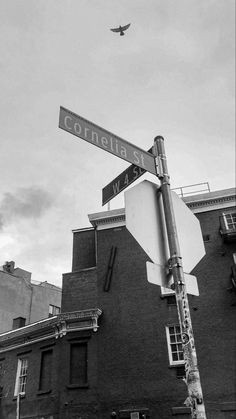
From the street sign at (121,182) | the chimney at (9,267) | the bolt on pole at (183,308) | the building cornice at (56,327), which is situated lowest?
the bolt on pole at (183,308)

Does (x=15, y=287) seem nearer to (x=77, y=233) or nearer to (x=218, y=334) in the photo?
(x=77, y=233)

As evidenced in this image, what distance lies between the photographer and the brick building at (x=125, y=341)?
21.1 meters

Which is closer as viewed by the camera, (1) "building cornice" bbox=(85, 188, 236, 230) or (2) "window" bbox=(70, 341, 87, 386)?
(2) "window" bbox=(70, 341, 87, 386)

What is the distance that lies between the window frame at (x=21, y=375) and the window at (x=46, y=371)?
69.1 inches

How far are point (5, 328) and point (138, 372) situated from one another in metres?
19.7

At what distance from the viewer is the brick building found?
69.1 feet

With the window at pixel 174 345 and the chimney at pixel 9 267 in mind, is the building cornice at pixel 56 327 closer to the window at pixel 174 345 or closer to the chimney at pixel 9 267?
the window at pixel 174 345

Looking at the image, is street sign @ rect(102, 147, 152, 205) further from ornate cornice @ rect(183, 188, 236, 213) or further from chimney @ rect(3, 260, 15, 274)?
chimney @ rect(3, 260, 15, 274)

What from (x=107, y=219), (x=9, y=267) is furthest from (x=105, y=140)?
(x=9, y=267)

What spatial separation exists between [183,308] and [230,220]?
2090 centimetres

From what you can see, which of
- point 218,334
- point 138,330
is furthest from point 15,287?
point 218,334

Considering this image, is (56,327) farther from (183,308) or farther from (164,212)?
(183,308)

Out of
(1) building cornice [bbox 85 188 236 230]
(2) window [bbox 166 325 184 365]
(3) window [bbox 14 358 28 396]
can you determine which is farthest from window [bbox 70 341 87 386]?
(1) building cornice [bbox 85 188 236 230]

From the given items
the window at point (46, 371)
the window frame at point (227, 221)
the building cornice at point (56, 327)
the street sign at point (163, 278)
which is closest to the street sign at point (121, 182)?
the street sign at point (163, 278)
